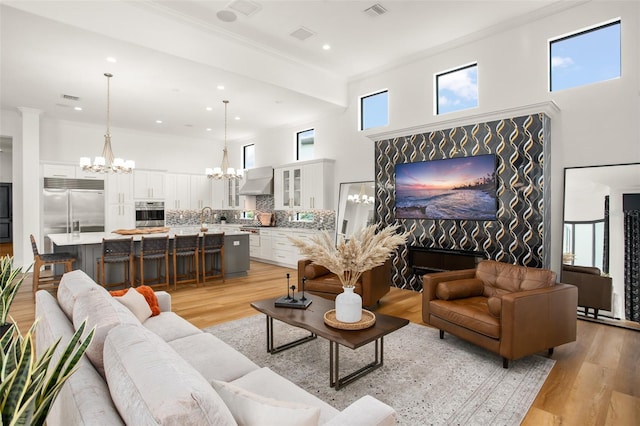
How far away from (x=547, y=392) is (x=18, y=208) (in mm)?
9400

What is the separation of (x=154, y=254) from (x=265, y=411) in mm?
5252

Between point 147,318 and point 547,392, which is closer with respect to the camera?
point 547,392

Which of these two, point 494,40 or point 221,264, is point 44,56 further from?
point 494,40

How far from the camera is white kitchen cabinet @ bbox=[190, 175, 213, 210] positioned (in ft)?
33.1

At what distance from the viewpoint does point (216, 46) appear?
16.8 feet

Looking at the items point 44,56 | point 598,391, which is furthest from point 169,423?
point 44,56

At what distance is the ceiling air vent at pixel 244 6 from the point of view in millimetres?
4451

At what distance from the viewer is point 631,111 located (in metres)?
4.11

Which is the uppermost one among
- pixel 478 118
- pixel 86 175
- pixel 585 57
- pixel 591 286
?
pixel 585 57

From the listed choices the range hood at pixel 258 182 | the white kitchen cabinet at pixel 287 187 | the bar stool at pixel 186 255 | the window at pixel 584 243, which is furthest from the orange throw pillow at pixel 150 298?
the range hood at pixel 258 182

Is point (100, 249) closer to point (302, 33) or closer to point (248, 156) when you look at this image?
point (302, 33)

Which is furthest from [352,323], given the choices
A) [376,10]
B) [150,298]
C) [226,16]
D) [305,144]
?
[305,144]

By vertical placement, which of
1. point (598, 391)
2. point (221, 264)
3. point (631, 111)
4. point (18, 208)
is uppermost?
point (631, 111)

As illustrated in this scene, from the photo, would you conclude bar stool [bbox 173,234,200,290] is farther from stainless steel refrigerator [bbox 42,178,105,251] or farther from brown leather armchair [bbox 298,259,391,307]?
stainless steel refrigerator [bbox 42,178,105,251]
